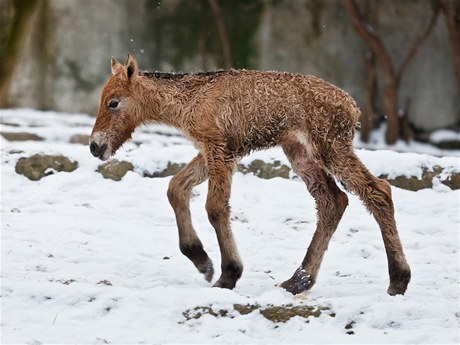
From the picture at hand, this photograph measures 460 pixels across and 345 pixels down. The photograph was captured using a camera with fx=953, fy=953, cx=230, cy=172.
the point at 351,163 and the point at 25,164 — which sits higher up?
the point at 351,163

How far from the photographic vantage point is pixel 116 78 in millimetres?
7852

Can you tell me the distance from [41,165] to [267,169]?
8.26ft

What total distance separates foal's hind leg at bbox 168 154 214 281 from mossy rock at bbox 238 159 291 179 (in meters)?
2.91

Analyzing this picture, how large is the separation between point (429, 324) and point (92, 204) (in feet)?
14.6

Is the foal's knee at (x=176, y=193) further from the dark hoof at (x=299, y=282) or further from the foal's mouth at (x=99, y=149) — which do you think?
the dark hoof at (x=299, y=282)

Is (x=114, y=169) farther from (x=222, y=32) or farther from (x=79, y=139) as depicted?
(x=222, y=32)

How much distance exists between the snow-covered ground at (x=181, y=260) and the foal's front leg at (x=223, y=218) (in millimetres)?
153

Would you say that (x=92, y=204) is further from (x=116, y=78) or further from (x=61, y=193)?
(x=116, y=78)

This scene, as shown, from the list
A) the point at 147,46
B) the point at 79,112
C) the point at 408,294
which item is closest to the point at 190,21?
the point at 147,46

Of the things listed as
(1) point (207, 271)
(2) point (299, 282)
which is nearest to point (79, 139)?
(1) point (207, 271)

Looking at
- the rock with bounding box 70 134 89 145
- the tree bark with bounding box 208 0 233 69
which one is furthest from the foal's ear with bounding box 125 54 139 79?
the tree bark with bounding box 208 0 233 69

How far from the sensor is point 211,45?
58.5 feet

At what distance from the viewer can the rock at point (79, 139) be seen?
12398mm

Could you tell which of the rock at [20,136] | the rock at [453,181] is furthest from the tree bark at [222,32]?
the rock at [453,181]
